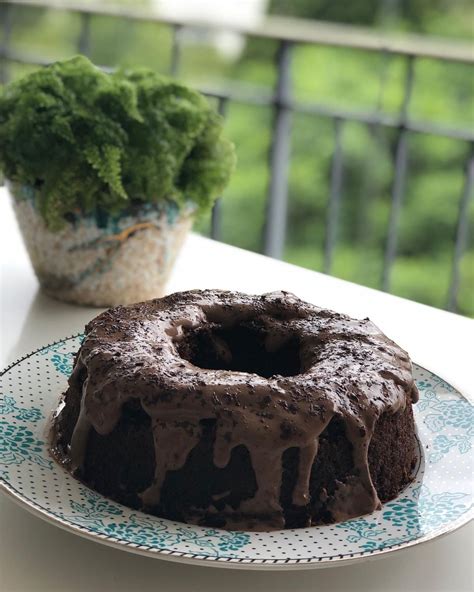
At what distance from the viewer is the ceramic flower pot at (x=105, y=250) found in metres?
Result: 1.46

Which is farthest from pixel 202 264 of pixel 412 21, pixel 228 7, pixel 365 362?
pixel 412 21

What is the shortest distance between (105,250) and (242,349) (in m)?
0.43

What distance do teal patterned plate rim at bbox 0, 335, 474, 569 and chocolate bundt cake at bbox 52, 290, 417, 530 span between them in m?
0.02

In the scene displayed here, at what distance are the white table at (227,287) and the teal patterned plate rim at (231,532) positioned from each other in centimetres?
4

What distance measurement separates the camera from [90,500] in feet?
2.95

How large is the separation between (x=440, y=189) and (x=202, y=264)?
6955mm

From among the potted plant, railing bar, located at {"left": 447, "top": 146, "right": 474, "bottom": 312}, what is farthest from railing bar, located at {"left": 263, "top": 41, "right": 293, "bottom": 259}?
the potted plant

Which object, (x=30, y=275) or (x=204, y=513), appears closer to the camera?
(x=204, y=513)

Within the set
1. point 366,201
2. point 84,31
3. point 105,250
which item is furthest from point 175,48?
point 366,201

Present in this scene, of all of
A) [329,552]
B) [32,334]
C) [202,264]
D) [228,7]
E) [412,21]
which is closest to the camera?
[329,552]

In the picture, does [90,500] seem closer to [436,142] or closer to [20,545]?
[20,545]

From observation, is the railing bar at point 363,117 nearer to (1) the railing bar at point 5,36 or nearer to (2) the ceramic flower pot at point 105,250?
(2) the ceramic flower pot at point 105,250

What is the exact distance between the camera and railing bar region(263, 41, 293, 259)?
9.41 feet

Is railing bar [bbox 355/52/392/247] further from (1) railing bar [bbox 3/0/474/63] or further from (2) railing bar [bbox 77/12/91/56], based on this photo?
(1) railing bar [bbox 3/0/474/63]
